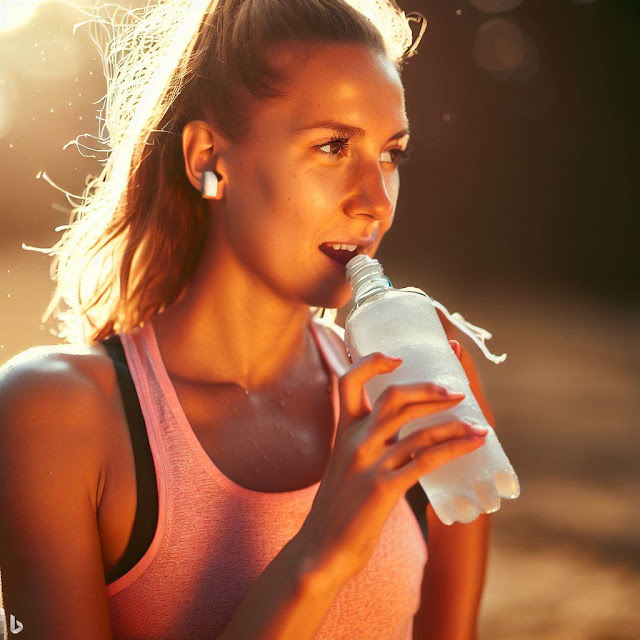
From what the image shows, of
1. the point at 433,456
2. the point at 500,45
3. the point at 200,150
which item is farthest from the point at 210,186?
the point at 500,45

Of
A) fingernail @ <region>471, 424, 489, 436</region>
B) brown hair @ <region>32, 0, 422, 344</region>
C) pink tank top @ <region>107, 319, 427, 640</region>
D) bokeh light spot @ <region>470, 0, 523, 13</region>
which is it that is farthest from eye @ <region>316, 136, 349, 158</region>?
bokeh light spot @ <region>470, 0, 523, 13</region>

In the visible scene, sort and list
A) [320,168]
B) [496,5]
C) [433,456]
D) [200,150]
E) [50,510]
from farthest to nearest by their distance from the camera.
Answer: [496,5] → [200,150] → [320,168] → [50,510] → [433,456]

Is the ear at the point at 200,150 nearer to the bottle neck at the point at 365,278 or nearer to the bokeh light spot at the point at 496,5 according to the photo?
the bottle neck at the point at 365,278

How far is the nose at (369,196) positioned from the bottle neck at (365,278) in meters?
0.09

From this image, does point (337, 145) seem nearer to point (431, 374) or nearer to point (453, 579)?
point (431, 374)

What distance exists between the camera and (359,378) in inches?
39.4

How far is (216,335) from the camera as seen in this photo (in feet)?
4.71

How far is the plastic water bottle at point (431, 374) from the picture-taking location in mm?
1062

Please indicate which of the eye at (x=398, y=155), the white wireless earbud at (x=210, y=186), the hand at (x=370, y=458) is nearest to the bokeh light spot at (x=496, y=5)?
the eye at (x=398, y=155)

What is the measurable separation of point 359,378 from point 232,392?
46cm

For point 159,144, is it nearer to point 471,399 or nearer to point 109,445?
point 109,445

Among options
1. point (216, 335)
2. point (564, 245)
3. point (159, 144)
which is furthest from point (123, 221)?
point (564, 245)

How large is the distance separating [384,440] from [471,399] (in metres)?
0.15

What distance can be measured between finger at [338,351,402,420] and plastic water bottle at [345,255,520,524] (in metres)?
0.07
